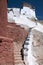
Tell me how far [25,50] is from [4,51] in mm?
5909

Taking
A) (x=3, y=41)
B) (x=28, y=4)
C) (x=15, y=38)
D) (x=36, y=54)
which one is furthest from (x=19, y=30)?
(x=28, y=4)

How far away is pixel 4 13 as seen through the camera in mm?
9320

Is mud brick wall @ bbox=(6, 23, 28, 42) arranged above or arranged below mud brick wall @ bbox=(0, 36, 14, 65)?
below

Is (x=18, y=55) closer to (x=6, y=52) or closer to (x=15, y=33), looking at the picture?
(x=15, y=33)

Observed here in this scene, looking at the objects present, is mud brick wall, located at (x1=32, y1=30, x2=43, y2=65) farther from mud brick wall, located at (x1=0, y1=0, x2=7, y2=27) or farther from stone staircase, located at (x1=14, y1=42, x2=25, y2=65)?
mud brick wall, located at (x1=0, y1=0, x2=7, y2=27)

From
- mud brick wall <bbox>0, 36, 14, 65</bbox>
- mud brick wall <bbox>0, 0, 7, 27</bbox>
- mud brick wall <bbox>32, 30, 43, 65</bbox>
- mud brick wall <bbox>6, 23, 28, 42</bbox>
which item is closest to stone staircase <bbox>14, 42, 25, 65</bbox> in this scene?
mud brick wall <bbox>6, 23, 28, 42</bbox>

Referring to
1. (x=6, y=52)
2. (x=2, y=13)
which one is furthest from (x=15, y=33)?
(x=6, y=52)

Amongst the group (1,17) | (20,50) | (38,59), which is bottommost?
(38,59)

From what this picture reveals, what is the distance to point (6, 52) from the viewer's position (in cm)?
654

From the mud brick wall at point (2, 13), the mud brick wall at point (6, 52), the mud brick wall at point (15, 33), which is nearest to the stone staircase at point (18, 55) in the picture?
the mud brick wall at point (15, 33)

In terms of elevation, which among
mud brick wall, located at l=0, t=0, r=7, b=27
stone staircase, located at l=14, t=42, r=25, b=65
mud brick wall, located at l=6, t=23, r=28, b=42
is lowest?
stone staircase, located at l=14, t=42, r=25, b=65

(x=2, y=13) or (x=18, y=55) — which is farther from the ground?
(x=2, y=13)

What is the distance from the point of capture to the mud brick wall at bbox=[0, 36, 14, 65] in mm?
6297

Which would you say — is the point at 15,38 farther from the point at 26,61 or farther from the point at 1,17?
the point at 1,17
